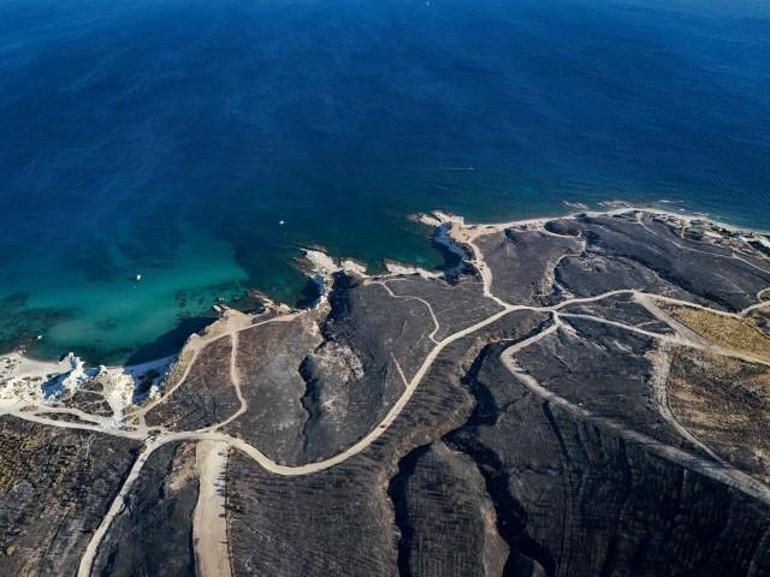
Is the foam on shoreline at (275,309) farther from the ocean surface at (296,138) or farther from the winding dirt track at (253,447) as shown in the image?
the winding dirt track at (253,447)

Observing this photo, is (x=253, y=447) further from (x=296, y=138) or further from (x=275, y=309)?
(x=296, y=138)

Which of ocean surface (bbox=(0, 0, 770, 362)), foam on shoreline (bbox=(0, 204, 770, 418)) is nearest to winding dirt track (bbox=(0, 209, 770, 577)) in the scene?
foam on shoreline (bbox=(0, 204, 770, 418))

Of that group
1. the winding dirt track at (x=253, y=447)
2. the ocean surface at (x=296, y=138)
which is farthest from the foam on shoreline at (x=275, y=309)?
the winding dirt track at (x=253, y=447)

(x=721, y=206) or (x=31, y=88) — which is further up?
(x=31, y=88)

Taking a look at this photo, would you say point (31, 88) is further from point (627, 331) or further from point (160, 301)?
point (627, 331)

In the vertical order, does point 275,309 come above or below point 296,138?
below

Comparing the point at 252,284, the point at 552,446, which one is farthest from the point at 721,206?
the point at 252,284

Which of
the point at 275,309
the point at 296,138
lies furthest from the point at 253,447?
→ the point at 296,138
